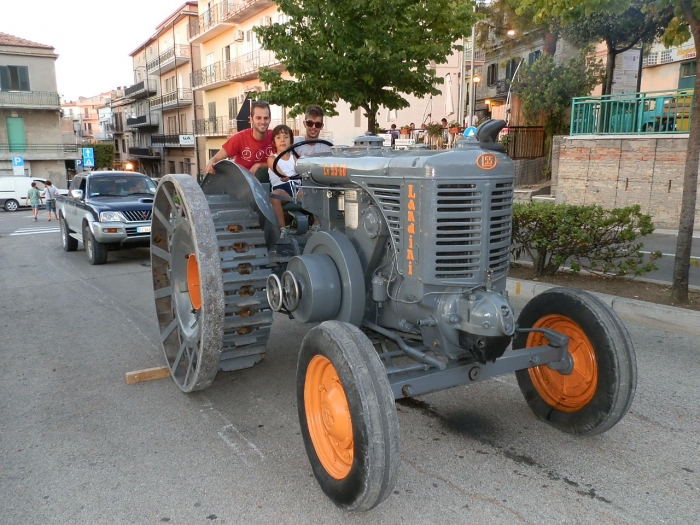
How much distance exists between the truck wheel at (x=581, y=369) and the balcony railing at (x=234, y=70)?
83.7 ft

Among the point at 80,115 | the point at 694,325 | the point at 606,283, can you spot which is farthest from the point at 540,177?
the point at 80,115

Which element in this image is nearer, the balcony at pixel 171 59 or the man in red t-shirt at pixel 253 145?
the man in red t-shirt at pixel 253 145

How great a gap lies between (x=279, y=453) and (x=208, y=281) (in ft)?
3.70

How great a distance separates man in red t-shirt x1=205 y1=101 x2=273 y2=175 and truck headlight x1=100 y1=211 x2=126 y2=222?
543cm

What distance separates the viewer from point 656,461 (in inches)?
132

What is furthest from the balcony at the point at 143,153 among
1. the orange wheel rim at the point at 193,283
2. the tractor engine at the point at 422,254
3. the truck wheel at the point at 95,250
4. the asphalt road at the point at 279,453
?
the tractor engine at the point at 422,254

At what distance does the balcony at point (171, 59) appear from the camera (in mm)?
40353

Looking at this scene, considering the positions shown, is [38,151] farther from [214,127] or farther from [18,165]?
[214,127]

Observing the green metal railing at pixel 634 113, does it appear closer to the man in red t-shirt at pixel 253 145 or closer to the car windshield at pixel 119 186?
the car windshield at pixel 119 186

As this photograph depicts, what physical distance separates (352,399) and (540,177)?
640 inches

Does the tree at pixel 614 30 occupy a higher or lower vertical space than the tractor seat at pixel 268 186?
higher

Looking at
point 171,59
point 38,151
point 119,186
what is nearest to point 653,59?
point 119,186

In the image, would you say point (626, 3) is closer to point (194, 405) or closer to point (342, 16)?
point (342, 16)

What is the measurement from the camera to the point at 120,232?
32.9ft
